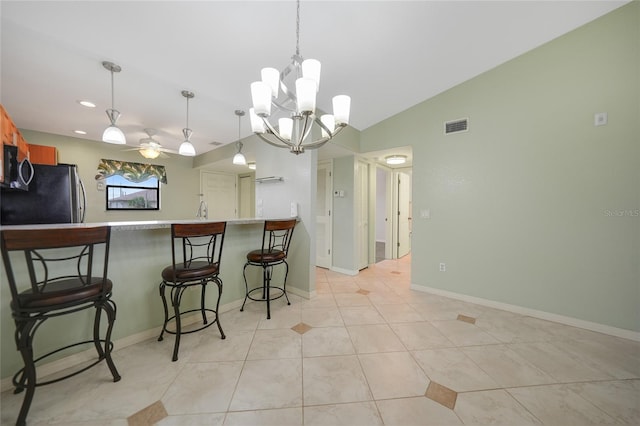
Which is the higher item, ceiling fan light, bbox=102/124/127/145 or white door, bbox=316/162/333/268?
ceiling fan light, bbox=102/124/127/145

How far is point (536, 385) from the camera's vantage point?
1453 millimetres

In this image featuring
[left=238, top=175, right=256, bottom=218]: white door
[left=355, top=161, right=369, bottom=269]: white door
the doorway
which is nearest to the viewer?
[left=355, top=161, right=369, bottom=269]: white door

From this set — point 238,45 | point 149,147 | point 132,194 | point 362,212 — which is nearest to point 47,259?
point 238,45

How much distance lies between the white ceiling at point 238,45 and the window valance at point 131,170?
4.67ft

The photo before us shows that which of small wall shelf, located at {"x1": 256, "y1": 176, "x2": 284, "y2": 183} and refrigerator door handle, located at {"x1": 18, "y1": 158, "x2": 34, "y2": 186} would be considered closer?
refrigerator door handle, located at {"x1": 18, "y1": 158, "x2": 34, "y2": 186}

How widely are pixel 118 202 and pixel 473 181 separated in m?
6.44

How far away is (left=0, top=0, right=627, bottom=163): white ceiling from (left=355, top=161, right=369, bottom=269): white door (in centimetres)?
143

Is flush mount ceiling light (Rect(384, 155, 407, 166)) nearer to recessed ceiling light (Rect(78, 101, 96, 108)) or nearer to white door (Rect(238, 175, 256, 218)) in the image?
white door (Rect(238, 175, 256, 218))

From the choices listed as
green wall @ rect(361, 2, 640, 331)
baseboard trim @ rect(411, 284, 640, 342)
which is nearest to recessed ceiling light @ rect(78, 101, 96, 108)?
green wall @ rect(361, 2, 640, 331)

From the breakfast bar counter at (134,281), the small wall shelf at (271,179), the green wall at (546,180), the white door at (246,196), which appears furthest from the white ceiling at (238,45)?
the white door at (246,196)

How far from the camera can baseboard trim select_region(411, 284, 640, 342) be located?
2008mm

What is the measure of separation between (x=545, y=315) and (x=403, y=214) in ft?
10.4

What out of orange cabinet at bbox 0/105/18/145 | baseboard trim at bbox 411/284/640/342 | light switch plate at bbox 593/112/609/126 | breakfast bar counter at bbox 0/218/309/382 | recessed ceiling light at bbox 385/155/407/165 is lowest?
baseboard trim at bbox 411/284/640/342

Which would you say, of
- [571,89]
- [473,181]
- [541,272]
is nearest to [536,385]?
[541,272]
